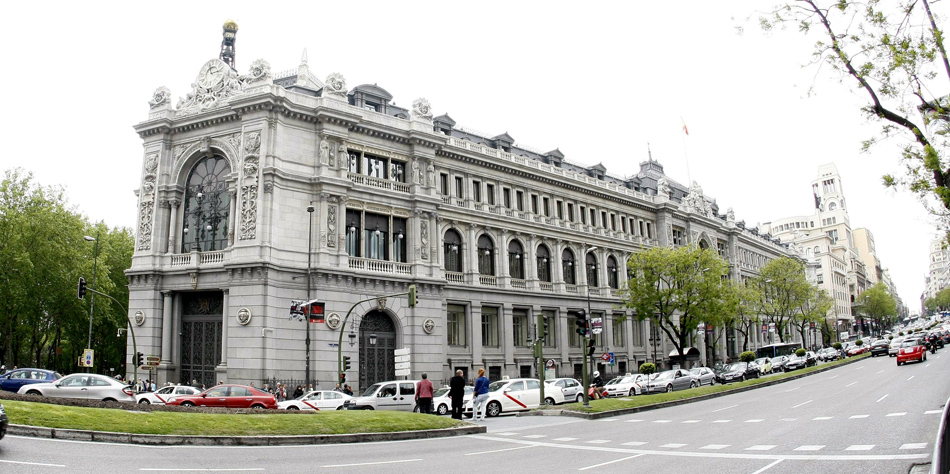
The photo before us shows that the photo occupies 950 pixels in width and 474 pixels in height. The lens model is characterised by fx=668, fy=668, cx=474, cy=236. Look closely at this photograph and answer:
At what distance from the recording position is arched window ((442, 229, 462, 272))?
47.2m

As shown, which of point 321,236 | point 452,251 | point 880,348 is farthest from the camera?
point 880,348

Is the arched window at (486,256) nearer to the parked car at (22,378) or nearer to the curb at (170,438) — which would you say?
the parked car at (22,378)

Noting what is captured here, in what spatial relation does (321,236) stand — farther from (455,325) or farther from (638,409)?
(638,409)

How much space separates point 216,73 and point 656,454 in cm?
3667

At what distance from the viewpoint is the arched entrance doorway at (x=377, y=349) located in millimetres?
40438

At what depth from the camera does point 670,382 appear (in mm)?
41750

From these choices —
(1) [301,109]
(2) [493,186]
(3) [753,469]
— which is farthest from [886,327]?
(3) [753,469]

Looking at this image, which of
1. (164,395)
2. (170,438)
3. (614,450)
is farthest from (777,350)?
(170,438)

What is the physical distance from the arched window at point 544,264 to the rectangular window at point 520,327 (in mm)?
3894

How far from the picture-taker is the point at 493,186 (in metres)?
51.6

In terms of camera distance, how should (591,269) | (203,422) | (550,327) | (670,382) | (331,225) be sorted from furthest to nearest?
(591,269)
(550,327)
(670,382)
(331,225)
(203,422)

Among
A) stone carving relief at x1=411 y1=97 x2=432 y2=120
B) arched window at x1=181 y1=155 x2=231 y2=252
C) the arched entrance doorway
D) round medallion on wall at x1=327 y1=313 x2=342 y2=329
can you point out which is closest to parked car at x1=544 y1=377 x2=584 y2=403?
the arched entrance doorway

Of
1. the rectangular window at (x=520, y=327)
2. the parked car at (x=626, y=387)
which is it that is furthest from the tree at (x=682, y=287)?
the parked car at (x=626, y=387)

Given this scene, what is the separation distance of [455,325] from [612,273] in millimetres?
20916
